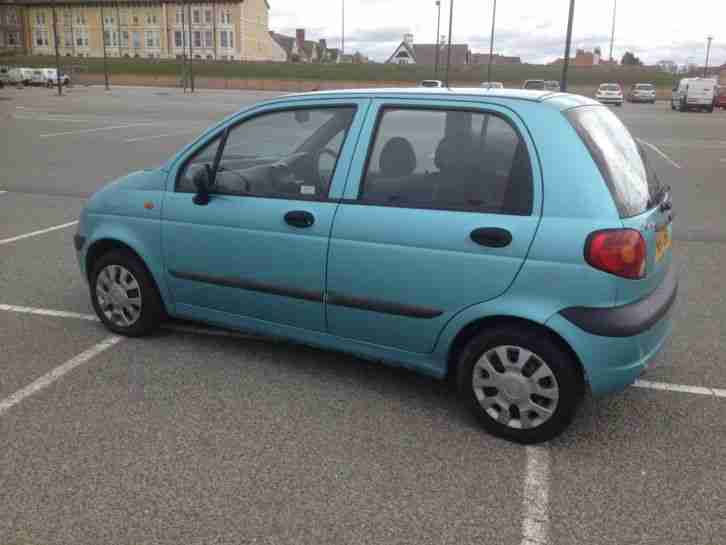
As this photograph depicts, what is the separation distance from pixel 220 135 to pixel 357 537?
8.31ft

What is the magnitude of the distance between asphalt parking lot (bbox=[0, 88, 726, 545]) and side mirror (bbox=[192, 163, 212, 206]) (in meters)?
1.01

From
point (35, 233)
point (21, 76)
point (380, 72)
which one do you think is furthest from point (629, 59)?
point (35, 233)

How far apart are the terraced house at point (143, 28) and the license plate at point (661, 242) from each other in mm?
107611

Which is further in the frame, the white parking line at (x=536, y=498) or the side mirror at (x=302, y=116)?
the side mirror at (x=302, y=116)

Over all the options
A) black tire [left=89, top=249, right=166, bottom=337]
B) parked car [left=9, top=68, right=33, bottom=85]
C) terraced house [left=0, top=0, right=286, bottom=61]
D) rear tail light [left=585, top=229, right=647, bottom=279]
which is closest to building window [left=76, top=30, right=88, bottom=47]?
terraced house [left=0, top=0, right=286, bottom=61]

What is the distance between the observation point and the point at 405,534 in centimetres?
278

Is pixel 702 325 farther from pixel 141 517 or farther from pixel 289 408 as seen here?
pixel 141 517

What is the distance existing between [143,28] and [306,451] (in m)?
118

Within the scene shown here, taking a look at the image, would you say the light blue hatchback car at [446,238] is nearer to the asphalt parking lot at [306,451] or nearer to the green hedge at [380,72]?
the asphalt parking lot at [306,451]

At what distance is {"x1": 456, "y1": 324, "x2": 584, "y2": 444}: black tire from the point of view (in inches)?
130

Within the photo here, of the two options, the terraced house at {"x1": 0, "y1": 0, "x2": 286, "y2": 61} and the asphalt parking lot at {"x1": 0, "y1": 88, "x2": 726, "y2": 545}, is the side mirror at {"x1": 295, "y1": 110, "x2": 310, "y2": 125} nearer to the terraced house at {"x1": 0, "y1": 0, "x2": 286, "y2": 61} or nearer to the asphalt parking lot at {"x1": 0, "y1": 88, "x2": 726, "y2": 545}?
the asphalt parking lot at {"x1": 0, "y1": 88, "x2": 726, "y2": 545}

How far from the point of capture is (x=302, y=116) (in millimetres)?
4082

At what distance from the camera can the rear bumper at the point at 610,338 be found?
3.18 meters

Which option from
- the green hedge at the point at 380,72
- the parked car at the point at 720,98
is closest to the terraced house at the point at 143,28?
the green hedge at the point at 380,72
